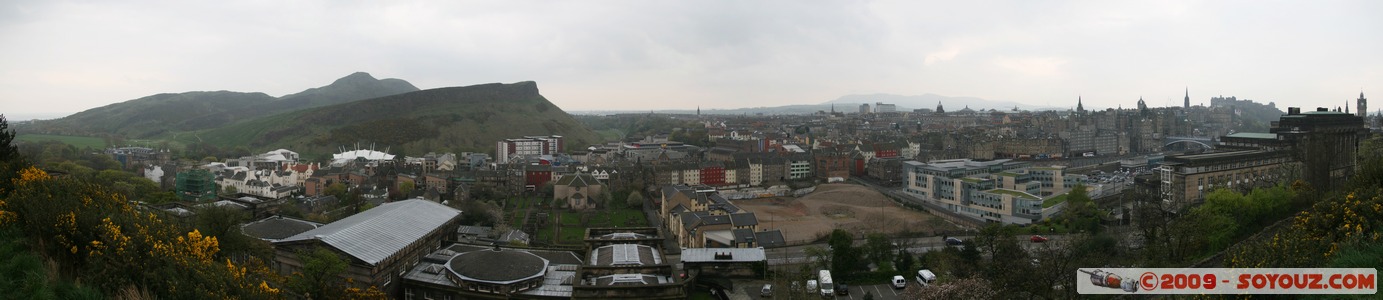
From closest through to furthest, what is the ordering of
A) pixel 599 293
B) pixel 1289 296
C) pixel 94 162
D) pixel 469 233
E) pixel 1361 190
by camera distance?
1. pixel 1289 296
2. pixel 1361 190
3. pixel 599 293
4. pixel 469 233
5. pixel 94 162

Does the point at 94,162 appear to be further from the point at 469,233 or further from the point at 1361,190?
the point at 1361,190

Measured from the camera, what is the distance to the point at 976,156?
47031mm

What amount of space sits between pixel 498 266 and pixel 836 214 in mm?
17661

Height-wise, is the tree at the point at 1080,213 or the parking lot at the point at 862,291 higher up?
the tree at the point at 1080,213

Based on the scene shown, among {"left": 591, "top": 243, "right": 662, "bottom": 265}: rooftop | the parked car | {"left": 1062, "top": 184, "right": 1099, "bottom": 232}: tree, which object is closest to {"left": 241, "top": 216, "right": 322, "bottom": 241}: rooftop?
{"left": 591, "top": 243, "right": 662, "bottom": 265}: rooftop

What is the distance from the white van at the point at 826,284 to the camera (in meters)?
14.5

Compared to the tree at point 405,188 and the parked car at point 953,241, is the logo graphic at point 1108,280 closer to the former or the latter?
the parked car at point 953,241

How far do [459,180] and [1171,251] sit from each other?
25.3 metres

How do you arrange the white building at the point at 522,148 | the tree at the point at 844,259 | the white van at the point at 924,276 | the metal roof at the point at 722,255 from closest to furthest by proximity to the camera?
1. the white van at the point at 924,276
2. the metal roof at the point at 722,255
3. the tree at the point at 844,259
4. the white building at the point at 522,148

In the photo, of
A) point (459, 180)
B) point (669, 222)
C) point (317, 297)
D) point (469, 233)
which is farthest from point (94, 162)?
point (317, 297)

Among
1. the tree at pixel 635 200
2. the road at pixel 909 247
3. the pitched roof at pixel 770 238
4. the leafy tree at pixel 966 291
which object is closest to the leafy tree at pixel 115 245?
the leafy tree at pixel 966 291

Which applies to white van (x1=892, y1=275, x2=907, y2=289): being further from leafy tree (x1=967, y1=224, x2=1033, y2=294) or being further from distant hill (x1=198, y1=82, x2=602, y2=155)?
distant hill (x1=198, y1=82, x2=602, y2=155)

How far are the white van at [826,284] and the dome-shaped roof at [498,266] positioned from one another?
18.5 ft

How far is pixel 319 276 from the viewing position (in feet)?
28.8
